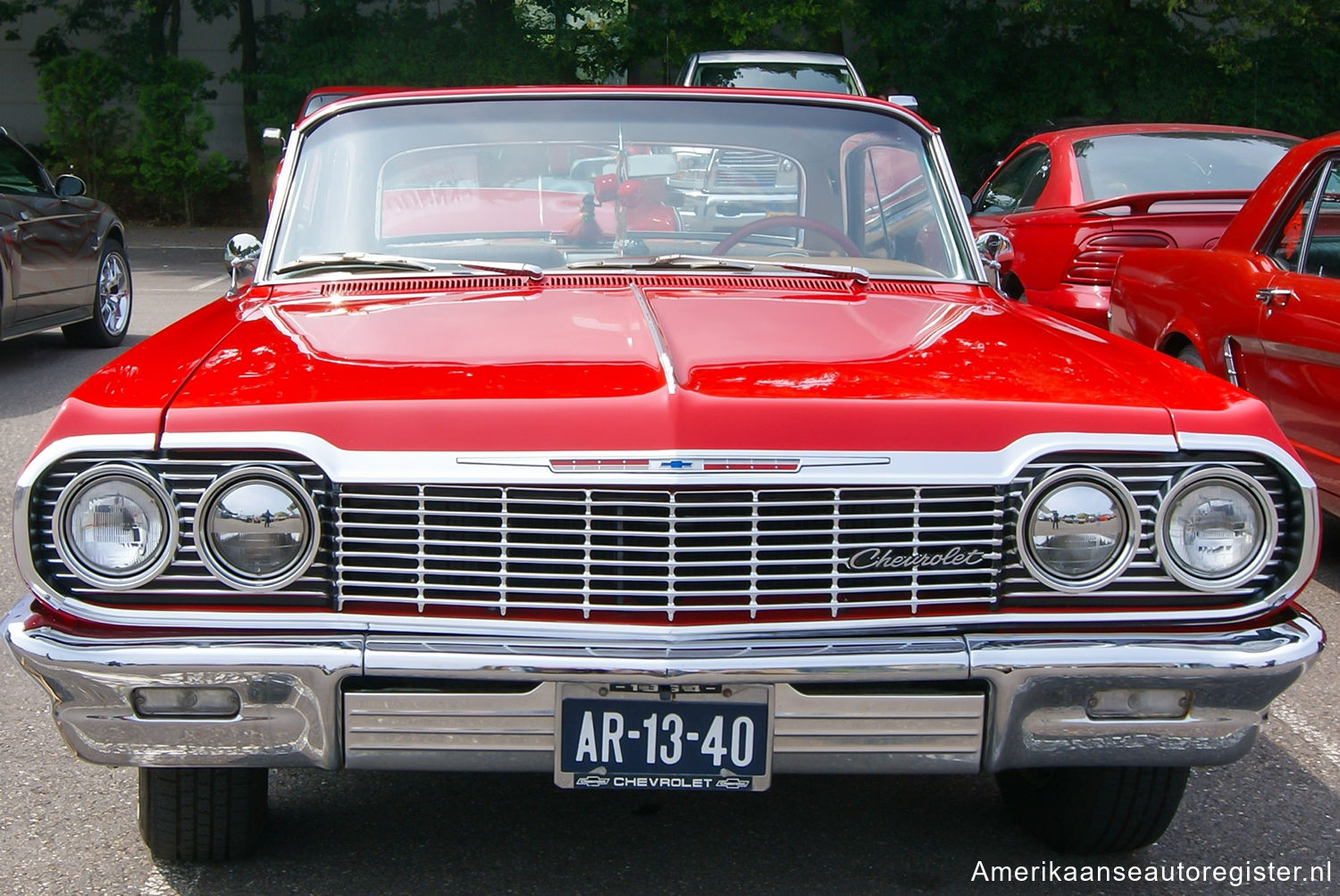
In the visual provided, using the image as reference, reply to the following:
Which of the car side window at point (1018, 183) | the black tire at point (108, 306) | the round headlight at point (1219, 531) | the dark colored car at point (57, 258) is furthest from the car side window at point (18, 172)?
the round headlight at point (1219, 531)

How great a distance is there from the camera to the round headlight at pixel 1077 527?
252 centimetres

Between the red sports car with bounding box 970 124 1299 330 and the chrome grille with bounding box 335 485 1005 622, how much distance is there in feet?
16.7

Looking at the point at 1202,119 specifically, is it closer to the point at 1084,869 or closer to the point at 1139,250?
the point at 1139,250

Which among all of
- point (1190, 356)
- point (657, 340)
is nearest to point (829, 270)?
point (657, 340)

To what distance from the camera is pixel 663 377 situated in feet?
8.46

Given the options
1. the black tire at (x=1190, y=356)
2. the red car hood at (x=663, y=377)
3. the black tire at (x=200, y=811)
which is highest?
the red car hood at (x=663, y=377)

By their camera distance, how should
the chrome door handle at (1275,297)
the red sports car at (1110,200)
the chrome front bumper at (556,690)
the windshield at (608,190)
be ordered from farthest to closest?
the red sports car at (1110,200) < the chrome door handle at (1275,297) < the windshield at (608,190) < the chrome front bumper at (556,690)

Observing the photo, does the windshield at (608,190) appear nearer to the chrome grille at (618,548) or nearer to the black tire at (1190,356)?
the chrome grille at (618,548)

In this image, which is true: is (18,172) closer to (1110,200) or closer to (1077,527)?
(1110,200)

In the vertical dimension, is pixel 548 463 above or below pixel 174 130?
above

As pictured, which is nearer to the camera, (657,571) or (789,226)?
(657,571)

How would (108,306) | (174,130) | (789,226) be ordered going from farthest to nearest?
(174,130)
(108,306)
(789,226)

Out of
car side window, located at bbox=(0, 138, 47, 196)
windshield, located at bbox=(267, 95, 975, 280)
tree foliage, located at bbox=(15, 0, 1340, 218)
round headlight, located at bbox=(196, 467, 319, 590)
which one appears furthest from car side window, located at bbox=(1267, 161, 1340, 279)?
tree foliage, located at bbox=(15, 0, 1340, 218)

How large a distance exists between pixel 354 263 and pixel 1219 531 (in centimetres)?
205
